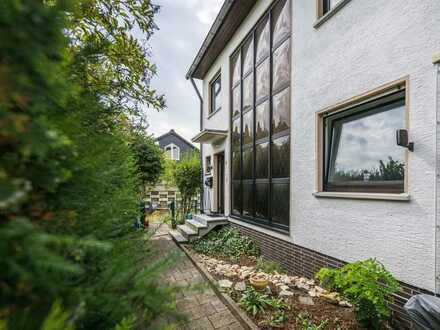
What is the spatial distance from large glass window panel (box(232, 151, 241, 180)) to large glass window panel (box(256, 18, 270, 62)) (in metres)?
2.43

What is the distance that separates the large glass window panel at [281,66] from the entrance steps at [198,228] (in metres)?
3.79

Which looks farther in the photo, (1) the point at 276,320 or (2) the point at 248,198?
(2) the point at 248,198

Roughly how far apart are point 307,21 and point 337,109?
5.70 ft

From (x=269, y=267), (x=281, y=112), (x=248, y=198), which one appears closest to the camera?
(x=269, y=267)

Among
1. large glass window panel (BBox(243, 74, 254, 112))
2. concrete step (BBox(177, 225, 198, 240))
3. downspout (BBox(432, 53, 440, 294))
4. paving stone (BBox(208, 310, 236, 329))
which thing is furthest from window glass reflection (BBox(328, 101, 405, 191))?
concrete step (BBox(177, 225, 198, 240))

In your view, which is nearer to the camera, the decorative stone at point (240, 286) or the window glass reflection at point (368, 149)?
the window glass reflection at point (368, 149)

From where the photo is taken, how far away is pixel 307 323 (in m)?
2.45

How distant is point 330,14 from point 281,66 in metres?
1.36

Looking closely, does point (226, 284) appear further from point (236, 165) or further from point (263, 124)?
point (236, 165)

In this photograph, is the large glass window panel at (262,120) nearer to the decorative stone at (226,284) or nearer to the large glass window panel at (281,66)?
the large glass window panel at (281,66)

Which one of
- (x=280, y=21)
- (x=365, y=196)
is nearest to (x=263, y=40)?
(x=280, y=21)

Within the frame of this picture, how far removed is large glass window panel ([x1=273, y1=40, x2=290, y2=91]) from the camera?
15.0 feet

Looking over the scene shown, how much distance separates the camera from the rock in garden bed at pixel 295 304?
2492 mm

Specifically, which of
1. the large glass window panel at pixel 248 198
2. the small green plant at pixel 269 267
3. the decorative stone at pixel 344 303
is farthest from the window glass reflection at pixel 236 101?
the decorative stone at pixel 344 303
